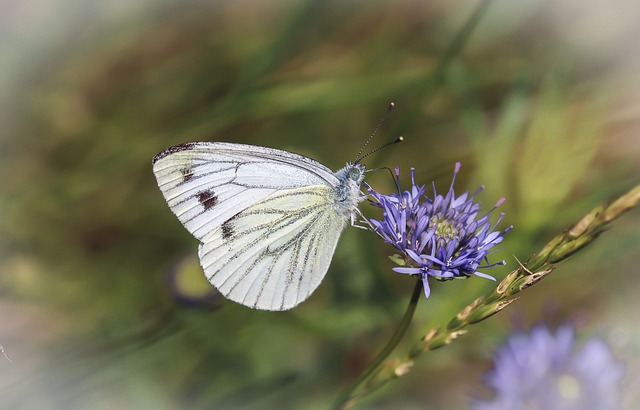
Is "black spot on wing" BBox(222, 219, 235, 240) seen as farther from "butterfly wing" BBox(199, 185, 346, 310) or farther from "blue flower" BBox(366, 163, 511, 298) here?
"blue flower" BBox(366, 163, 511, 298)

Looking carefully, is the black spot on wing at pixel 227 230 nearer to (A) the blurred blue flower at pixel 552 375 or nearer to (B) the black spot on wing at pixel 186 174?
(B) the black spot on wing at pixel 186 174

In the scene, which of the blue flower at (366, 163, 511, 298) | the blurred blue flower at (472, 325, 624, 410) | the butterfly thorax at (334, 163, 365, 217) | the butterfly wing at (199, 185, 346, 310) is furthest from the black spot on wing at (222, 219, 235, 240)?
the blurred blue flower at (472, 325, 624, 410)

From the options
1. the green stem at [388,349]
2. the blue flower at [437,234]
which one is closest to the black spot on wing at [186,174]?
the blue flower at [437,234]

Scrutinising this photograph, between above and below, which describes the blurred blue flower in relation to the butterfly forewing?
below

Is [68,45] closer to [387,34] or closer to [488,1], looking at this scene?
[387,34]

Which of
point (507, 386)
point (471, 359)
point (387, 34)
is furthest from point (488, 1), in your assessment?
point (507, 386)
